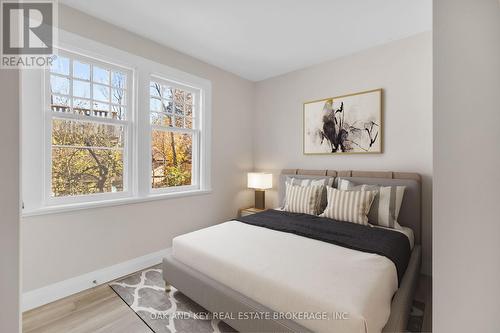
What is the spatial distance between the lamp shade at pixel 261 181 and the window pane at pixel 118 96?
2.05 m

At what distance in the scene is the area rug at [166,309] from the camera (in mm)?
1684

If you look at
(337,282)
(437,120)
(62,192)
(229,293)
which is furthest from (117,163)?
(437,120)

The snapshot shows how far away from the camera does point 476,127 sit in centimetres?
65

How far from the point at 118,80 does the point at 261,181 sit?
7.52ft

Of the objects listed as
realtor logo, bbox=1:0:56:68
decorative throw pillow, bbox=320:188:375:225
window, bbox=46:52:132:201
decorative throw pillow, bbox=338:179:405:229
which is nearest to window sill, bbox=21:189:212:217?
window, bbox=46:52:132:201

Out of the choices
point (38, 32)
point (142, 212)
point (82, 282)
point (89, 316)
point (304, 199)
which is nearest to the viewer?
point (89, 316)

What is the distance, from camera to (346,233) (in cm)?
206

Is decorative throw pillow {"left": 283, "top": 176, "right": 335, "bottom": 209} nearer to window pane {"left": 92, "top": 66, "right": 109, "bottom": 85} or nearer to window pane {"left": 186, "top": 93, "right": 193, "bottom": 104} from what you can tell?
window pane {"left": 186, "top": 93, "right": 193, "bottom": 104}

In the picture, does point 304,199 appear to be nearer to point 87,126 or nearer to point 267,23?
point 267,23

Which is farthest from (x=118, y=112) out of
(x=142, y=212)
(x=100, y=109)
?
(x=142, y=212)

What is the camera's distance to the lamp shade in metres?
3.62

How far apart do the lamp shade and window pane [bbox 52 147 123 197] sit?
1.86m

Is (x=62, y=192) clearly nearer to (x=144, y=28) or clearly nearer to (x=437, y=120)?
(x=144, y=28)

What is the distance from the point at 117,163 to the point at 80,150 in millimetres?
362
